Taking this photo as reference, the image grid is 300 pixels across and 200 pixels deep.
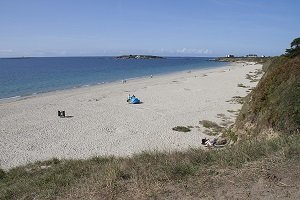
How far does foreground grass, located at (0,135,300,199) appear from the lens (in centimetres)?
546

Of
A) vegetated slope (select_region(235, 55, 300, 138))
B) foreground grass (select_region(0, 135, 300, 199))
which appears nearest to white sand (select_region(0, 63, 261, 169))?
vegetated slope (select_region(235, 55, 300, 138))

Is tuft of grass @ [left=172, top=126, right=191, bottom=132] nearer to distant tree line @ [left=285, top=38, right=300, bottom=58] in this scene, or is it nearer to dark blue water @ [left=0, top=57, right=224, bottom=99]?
distant tree line @ [left=285, top=38, right=300, bottom=58]

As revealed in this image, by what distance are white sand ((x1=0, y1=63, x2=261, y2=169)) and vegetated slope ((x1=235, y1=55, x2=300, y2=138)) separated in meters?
3.19

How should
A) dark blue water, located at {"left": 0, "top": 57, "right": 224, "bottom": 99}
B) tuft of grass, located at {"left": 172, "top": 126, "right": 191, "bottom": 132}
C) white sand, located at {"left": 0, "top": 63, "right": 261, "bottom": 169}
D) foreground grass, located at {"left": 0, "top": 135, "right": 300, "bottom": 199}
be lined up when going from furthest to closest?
dark blue water, located at {"left": 0, "top": 57, "right": 224, "bottom": 99} → tuft of grass, located at {"left": 172, "top": 126, "right": 191, "bottom": 132} → white sand, located at {"left": 0, "top": 63, "right": 261, "bottom": 169} → foreground grass, located at {"left": 0, "top": 135, "right": 300, "bottom": 199}

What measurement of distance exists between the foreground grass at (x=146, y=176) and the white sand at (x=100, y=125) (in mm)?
3879

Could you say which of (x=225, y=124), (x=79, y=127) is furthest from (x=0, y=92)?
(x=225, y=124)

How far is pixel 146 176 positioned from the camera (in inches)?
233

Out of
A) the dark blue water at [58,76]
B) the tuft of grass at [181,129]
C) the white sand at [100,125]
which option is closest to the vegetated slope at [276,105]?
the white sand at [100,125]

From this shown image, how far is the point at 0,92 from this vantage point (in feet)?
138

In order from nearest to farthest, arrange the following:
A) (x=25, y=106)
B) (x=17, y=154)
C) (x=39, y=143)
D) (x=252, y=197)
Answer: (x=252, y=197) → (x=17, y=154) → (x=39, y=143) → (x=25, y=106)

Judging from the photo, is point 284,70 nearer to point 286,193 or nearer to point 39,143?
point 286,193

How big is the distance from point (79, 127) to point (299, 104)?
14000mm

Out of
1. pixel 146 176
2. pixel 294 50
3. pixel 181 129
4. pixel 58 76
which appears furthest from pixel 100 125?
pixel 58 76

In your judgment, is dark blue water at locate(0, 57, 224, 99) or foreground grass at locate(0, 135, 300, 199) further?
dark blue water at locate(0, 57, 224, 99)
